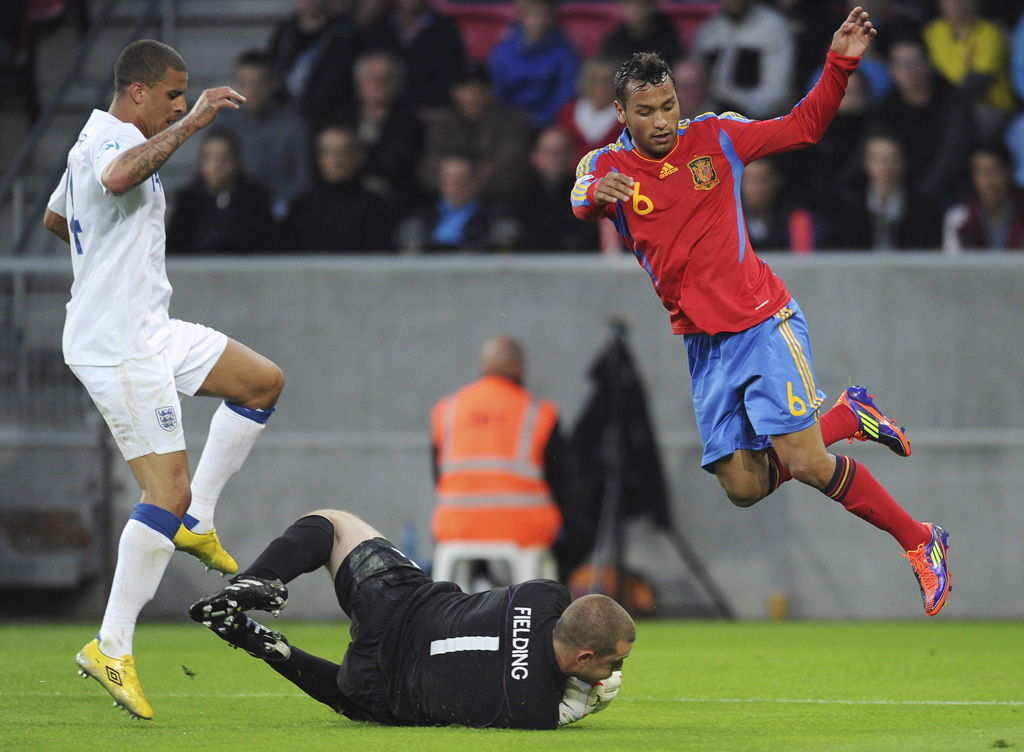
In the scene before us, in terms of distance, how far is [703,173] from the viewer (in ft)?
18.8

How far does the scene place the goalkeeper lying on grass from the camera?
4555 mm

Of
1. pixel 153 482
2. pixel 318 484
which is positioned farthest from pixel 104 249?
pixel 318 484

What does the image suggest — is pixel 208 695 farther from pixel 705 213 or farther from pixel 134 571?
pixel 705 213

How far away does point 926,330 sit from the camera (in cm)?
1010

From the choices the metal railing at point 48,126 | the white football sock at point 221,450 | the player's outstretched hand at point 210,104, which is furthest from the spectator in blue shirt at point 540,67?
the player's outstretched hand at point 210,104

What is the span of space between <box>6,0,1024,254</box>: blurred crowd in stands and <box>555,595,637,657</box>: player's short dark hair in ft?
20.4

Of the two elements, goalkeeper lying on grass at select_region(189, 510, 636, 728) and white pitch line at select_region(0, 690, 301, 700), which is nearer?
goalkeeper lying on grass at select_region(189, 510, 636, 728)

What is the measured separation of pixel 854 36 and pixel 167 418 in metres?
3.07

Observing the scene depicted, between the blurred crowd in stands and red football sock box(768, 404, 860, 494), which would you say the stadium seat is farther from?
red football sock box(768, 404, 860, 494)

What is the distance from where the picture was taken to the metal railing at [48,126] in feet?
37.6

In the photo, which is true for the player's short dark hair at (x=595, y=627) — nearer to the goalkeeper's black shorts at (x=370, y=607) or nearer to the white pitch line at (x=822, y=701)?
the goalkeeper's black shorts at (x=370, y=607)

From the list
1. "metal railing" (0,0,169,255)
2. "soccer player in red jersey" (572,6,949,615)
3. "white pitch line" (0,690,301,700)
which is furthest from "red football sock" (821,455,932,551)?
"metal railing" (0,0,169,255)

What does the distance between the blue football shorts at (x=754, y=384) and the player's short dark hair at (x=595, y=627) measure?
1376mm

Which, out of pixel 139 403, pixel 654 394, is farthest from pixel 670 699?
pixel 654 394
